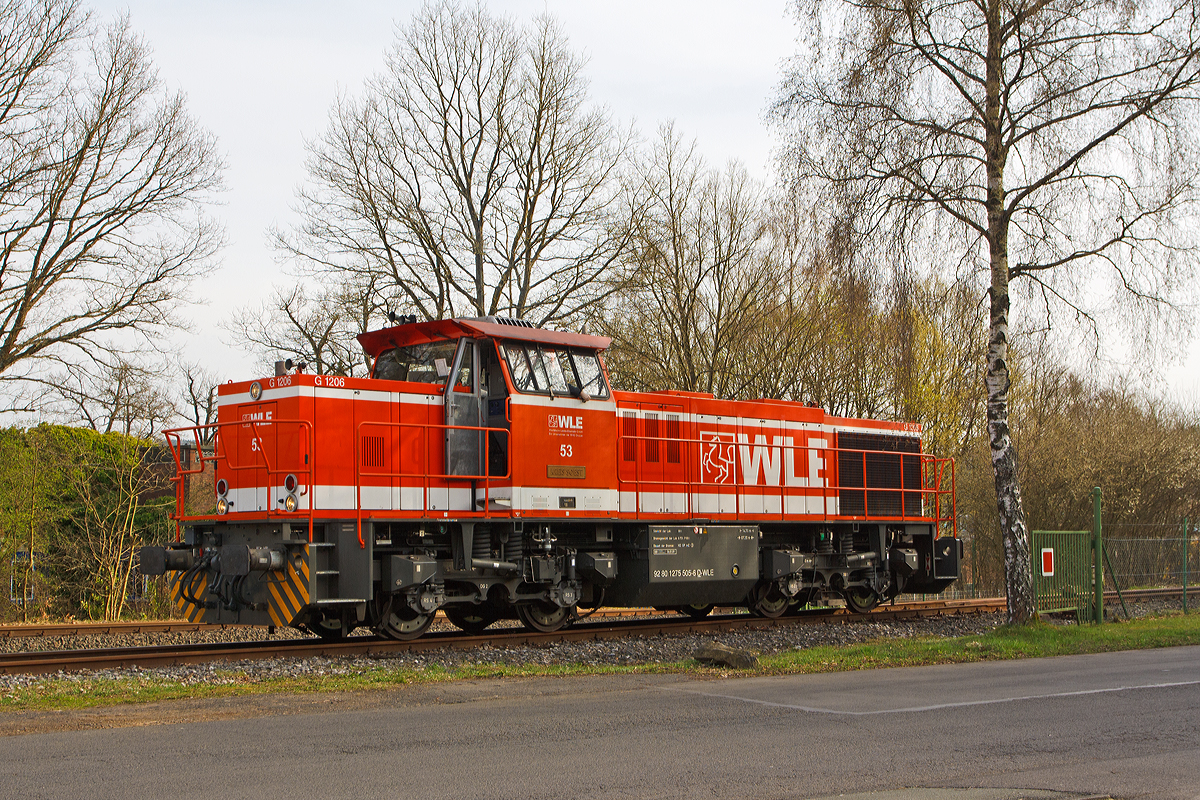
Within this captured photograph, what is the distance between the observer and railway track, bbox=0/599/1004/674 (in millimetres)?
11180

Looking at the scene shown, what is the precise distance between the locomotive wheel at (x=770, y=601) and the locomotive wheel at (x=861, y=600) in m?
1.37

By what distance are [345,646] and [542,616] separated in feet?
10.3

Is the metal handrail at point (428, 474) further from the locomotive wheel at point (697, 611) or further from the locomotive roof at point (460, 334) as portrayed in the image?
the locomotive wheel at point (697, 611)

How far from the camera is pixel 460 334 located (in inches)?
526

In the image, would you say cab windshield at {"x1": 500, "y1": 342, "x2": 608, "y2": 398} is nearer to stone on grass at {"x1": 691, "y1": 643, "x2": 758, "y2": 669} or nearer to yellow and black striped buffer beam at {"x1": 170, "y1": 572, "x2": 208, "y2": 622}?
stone on grass at {"x1": 691, "y1": 643, "x2": 758, "y2": 669}

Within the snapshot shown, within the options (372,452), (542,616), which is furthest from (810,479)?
(372,452)

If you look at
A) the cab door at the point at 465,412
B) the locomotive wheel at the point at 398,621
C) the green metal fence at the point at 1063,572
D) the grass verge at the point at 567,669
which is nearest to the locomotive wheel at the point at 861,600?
the green metal fence at the point at 1063,572

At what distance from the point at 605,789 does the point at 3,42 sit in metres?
21.4

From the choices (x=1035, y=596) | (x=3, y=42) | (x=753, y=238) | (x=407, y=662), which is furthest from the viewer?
(x=753, y=238)

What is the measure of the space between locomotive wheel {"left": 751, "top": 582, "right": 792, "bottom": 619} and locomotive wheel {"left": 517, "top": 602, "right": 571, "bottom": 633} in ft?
12.6

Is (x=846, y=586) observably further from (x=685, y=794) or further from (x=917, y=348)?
(x=917, y=348)

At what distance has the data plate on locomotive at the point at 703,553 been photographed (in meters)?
14.8

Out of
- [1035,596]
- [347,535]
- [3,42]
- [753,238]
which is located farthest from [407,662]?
[753,238]

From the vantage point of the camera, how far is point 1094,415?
30.8 meters
